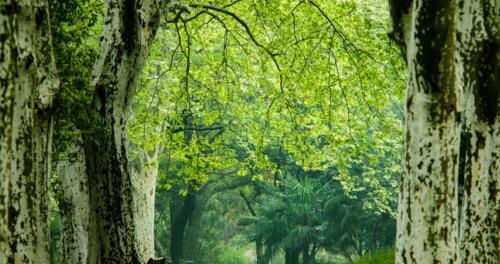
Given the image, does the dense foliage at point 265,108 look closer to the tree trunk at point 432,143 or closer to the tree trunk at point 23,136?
the tree trunk at point 23,136

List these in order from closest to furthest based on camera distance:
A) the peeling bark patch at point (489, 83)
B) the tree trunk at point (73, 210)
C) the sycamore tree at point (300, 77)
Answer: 1. the peeling bark patch at point (489, 83)
2. the tree trunk at point (73, 210)
3. the sycamore tree at point (300, 77)

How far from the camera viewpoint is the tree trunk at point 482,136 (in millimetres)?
8828

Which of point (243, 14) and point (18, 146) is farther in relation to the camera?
point (243, 14)

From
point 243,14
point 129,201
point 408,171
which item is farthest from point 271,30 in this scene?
point 408,171

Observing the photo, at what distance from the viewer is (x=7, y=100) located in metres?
6.27

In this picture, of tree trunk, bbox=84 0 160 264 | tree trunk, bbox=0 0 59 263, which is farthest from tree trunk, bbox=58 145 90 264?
tree trunk, bbox=0 0 59 263

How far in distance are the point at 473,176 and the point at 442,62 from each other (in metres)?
3.02

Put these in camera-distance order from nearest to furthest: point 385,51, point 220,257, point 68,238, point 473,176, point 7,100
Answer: point 7,100, point 473,176, point 68,238, point 385,51, point 220,257

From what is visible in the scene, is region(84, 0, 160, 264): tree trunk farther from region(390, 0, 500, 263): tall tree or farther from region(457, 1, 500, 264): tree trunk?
region(457, 1, 500, 264): tree trunk

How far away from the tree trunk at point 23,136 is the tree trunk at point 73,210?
573cm

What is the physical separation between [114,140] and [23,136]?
9.67 feet

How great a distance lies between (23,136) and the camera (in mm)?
6582

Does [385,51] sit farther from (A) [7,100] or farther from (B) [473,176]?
(A) [7,100]

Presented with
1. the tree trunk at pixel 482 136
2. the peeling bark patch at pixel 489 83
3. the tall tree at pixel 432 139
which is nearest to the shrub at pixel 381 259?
the tree trunk at pixel 482 136
